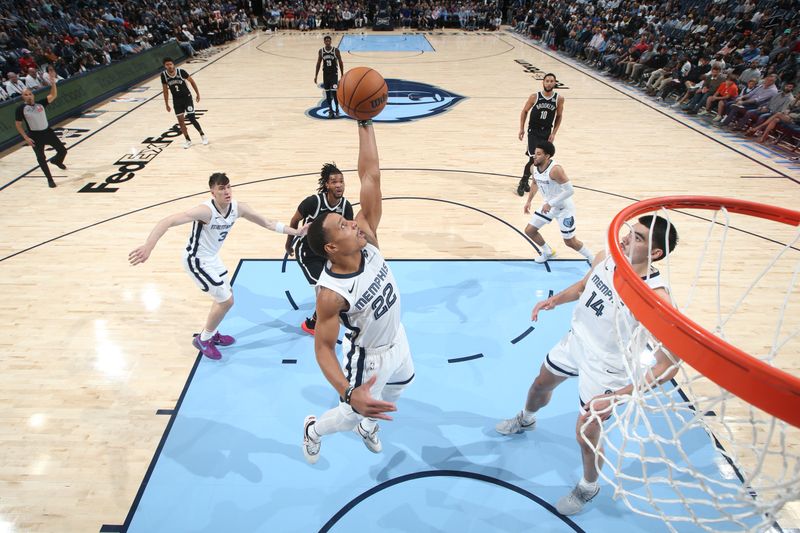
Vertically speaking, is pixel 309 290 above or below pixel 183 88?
below

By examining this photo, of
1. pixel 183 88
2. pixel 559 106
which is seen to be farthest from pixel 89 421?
pixel 183 88

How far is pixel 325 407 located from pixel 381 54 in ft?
58.9

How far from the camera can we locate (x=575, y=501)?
3166mm

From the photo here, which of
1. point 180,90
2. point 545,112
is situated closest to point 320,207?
point 545,112

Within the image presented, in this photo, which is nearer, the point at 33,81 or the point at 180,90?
the point at 180,90

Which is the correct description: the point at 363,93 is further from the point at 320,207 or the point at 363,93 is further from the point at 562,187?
the point at 562,187

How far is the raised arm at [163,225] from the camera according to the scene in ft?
11.9

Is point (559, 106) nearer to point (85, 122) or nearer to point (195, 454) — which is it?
point (195, 454)

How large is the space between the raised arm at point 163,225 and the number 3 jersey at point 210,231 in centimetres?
6

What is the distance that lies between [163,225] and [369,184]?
187 cm

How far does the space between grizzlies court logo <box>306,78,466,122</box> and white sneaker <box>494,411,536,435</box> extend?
8.75m

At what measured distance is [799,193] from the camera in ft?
25.8

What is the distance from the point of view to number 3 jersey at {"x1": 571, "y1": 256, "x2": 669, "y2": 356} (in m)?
2.74

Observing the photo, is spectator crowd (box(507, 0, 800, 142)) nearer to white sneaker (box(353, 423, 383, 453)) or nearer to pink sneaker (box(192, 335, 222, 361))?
white sneaker (box(353, 423, 383, 453))
